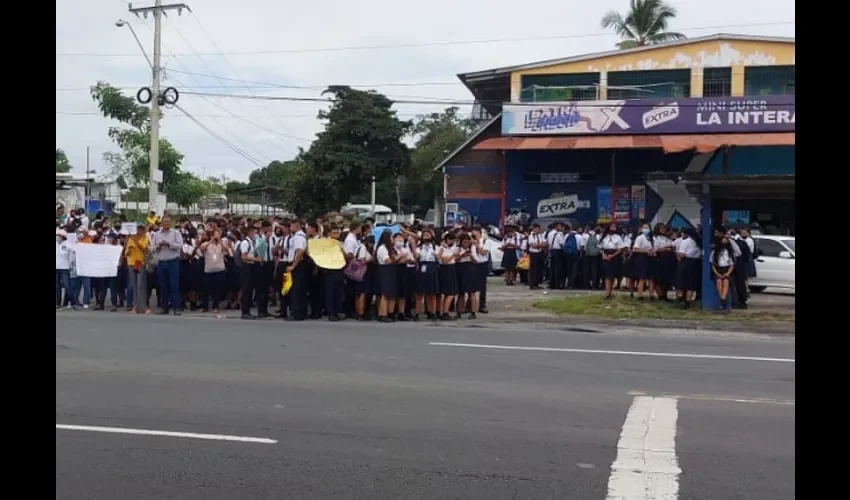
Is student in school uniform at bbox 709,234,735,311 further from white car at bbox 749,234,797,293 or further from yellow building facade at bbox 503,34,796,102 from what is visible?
yellow building facade at bbox 503,34,796,102

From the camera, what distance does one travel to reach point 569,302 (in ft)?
59.7

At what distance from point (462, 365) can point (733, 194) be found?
9.10 meters

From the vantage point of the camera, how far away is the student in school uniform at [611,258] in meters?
19.0

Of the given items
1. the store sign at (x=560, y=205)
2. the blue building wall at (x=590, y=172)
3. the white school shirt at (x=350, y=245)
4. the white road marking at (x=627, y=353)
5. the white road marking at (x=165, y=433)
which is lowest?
the white road marking at (x=165, y=433)

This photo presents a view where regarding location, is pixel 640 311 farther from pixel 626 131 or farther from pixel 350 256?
pixel 626 131

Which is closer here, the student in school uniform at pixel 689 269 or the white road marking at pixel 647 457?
the white road marking at pixel 647 457

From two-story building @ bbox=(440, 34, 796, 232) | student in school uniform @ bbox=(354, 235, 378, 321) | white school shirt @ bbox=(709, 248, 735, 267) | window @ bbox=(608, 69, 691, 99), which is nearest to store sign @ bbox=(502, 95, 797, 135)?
two-story building @ bbox=(440, 34, 796, 232)

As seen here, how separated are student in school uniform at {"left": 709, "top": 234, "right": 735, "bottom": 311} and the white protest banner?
11860 millimetres

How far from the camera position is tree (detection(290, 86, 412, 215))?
1438 inches

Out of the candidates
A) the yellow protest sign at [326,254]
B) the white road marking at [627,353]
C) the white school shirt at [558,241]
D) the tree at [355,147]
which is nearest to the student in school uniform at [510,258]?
the white school shirt at [558,241]

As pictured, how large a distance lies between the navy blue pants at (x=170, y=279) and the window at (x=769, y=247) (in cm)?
1340

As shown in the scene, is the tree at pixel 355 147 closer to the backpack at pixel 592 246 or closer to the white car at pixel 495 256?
the white car at pixel 495 256

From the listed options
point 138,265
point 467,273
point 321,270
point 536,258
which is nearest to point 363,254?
point 321,270
